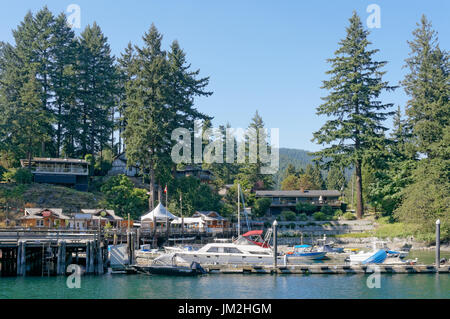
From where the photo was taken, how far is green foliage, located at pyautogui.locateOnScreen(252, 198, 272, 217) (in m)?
72.9

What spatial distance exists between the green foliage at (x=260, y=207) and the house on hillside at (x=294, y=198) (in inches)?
227

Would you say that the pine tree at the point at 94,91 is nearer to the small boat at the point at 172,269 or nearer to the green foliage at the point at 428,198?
the small boat at the point at 172,269

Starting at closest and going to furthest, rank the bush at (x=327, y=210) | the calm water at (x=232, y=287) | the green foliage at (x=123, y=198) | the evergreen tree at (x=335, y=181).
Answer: the calm water at (x=232, y=287) → the green foliage at (x=123, y=198) → the bush at (x=327, y=210) → the evergreen tree at (x=335, y=181)

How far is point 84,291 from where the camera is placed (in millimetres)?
29344

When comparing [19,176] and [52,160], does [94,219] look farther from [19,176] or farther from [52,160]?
[52,160]

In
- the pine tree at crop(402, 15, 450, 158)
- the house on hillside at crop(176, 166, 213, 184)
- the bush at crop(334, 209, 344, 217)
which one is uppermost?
the pine tree at crop(402, 15, 450, 158)

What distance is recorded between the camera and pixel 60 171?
65.6 metres

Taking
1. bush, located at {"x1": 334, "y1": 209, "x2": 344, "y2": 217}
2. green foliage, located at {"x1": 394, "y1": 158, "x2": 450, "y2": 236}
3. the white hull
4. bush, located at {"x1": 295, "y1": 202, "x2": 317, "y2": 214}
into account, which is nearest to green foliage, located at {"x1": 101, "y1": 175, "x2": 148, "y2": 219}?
the white hull

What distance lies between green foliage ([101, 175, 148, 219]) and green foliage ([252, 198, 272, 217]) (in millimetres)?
17883

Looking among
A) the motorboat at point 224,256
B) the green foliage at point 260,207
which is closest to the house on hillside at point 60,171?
the green foliage at point 260,207

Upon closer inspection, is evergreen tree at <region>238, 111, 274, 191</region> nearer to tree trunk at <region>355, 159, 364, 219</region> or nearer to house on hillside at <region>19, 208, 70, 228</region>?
tree trunk at <region>355, 159, 364, 219</region>

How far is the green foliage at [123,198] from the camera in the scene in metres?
60.3

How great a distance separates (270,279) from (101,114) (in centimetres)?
4967
